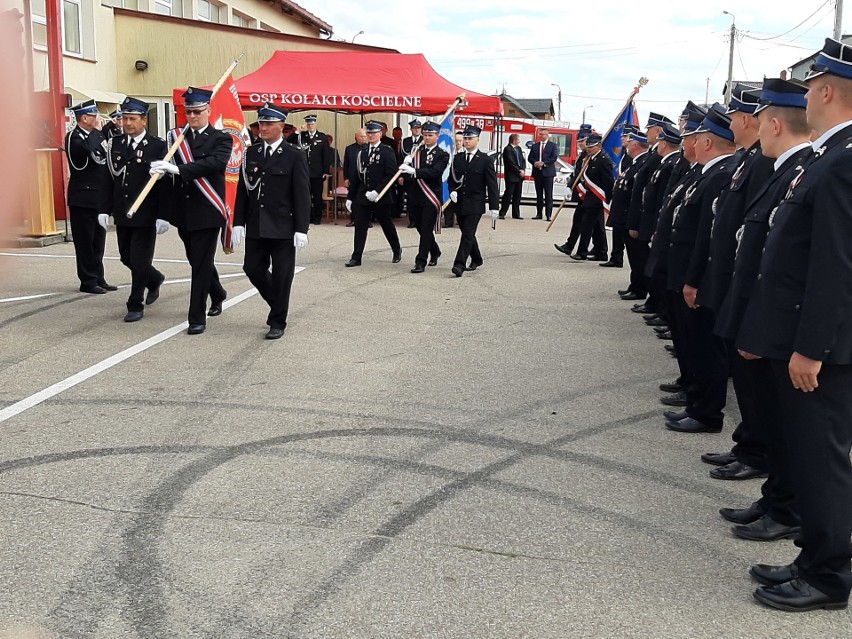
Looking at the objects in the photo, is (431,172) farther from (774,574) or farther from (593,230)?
(774,574)

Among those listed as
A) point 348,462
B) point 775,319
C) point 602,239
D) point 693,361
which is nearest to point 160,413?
point 348,462

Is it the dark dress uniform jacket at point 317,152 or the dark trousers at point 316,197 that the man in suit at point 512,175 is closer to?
the dark dress uniform jacket at point 317,152

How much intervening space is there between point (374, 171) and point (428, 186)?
1.44 metres

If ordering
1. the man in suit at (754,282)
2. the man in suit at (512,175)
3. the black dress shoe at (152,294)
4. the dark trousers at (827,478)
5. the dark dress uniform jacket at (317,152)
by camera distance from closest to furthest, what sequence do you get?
the dark trousers at (827,478)
the man in suit at (754,282)
the black dress shoe at (152,294)
the dark dress uniform jacket at (317,152)
the man in suit at (512,175)

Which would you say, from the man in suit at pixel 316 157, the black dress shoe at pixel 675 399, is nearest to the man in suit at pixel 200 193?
the black dress shoe at pixel 675 399

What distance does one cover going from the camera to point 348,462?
4.90m

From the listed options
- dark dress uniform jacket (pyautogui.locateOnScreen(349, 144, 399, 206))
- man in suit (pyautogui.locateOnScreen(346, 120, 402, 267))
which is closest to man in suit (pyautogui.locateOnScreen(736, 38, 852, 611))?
man in suit (pyautogui.locateOnScreen(346, 120, 402, 267))

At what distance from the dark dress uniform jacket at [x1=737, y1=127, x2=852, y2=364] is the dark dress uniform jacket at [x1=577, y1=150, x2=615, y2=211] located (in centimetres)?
1053

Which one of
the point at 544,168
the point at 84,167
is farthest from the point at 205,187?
the point at 544,168

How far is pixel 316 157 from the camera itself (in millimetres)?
19812

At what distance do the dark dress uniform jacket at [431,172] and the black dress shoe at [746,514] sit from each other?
29.6 feet

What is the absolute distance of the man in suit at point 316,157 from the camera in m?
19.8

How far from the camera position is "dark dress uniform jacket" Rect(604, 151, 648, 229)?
10.9 metres

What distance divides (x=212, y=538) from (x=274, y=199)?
4.84 meters
